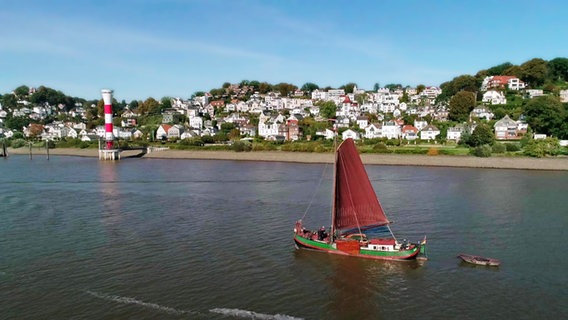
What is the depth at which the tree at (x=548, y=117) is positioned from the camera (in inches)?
3664

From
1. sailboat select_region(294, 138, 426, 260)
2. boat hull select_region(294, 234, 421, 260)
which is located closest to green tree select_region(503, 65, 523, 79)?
sailboat select_region(294, 138, 426, 260)

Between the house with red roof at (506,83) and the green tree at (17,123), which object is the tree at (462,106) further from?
the green tree at (17,123)

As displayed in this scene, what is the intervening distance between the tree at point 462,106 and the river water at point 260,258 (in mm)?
75674

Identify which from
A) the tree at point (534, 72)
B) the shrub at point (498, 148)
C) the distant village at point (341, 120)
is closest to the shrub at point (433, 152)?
the shrub at point (498, 148)

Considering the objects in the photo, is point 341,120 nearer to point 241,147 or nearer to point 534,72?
point 241,147

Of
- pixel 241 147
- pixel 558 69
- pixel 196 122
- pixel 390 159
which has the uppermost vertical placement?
pixel 558 69

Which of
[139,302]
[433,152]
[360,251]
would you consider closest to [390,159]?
[433,152]

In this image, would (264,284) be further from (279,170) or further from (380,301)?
(279,170)

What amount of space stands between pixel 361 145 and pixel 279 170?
32637 millimetres

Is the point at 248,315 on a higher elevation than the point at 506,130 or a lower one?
lower

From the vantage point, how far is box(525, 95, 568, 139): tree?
93062 mm

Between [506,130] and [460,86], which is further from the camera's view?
[460,86]

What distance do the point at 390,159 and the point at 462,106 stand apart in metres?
56.7

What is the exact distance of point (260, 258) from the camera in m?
26.9
